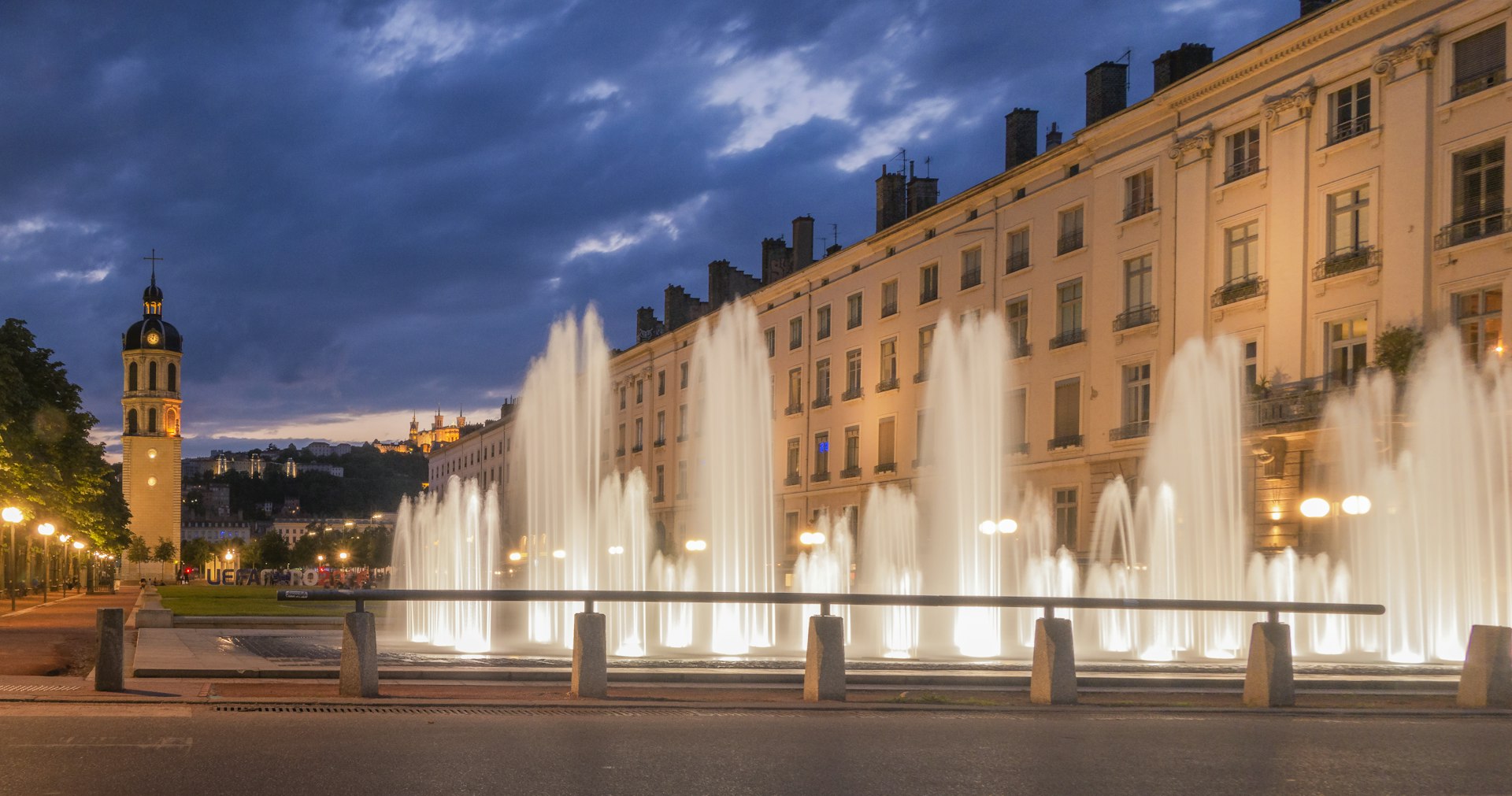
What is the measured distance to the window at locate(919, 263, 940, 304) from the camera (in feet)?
178

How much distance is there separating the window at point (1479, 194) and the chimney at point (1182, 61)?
37.0ft

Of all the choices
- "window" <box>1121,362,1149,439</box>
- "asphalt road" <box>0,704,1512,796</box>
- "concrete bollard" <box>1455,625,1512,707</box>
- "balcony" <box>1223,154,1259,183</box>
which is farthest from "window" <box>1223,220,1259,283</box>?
"asphalt road" <box>0,704,1512,796</box>

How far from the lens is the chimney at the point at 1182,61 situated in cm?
4284

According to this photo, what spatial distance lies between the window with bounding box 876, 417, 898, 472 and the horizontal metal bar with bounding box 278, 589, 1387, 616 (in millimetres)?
40634

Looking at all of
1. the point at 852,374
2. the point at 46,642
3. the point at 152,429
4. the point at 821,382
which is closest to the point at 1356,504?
the point at 46,642

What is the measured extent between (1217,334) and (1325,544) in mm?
7070

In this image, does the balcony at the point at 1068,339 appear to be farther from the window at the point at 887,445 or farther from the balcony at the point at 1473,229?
the balcony at the point at 1473,229

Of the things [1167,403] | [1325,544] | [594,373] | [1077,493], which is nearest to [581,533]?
[594,373]

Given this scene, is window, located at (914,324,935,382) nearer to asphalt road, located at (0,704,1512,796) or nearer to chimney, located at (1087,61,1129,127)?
chimney, located at (1087,61,1129,127)

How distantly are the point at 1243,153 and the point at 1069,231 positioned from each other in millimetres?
8379

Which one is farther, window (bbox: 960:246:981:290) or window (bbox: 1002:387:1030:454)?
window (bbox: 960:246:981:290)

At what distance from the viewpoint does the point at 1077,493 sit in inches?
1780

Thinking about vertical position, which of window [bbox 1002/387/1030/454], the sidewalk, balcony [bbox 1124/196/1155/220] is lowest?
the sidewalk

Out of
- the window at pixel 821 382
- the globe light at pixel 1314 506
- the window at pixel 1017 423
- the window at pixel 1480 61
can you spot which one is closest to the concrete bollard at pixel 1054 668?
the globe light at pixel 1314 506
